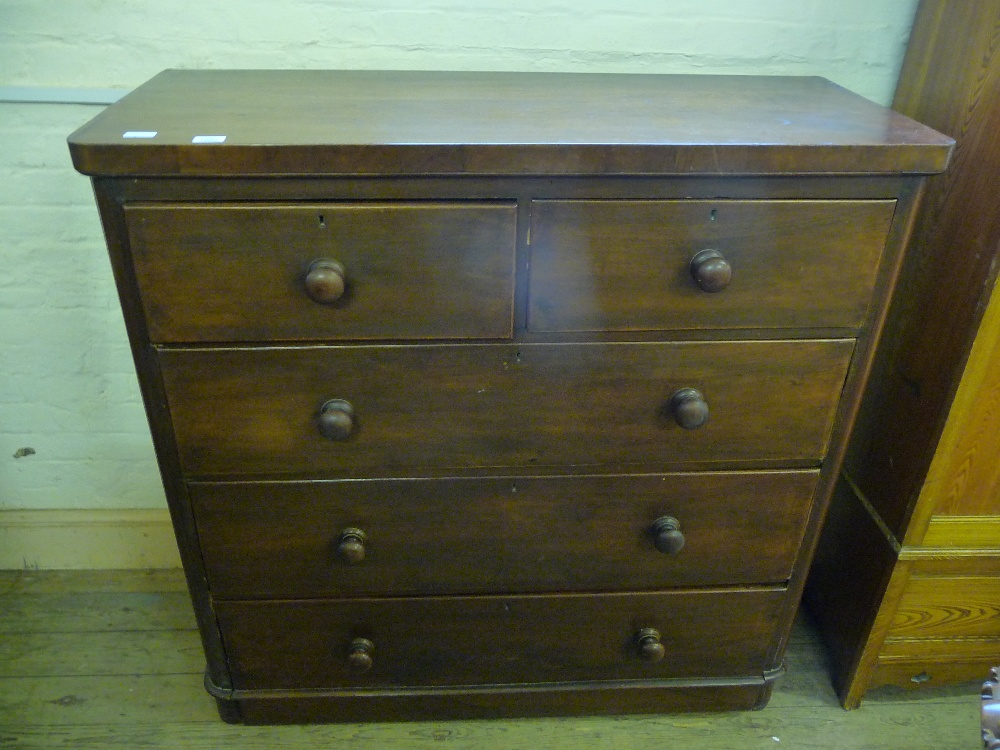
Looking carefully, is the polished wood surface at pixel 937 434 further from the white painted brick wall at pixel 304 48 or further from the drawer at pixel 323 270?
the drawer at pixel 323 270

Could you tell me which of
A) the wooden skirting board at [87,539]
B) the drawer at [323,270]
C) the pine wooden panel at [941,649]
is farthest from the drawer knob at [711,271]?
the wooden skirting board at [87,539]

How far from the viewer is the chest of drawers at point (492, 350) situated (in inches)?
33.4

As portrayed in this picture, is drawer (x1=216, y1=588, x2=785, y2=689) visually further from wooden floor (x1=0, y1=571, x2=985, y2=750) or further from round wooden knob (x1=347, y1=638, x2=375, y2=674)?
wooden floor (x1=0, y1=571, x2=985, y2=750)

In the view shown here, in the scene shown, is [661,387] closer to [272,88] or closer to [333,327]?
[333,327]

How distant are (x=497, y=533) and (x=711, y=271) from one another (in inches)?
18.9

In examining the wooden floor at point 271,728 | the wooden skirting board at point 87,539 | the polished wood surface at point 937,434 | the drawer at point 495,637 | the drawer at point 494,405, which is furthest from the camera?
the wooden skirting board at point 87,539

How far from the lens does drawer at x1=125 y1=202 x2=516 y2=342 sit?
852 millimetres

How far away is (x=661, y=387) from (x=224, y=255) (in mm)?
549

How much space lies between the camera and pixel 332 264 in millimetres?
870

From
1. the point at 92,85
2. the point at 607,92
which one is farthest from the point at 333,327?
the point at 92,85

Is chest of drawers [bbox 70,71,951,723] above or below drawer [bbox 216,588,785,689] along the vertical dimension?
above

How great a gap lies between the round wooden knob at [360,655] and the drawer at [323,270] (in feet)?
1.73

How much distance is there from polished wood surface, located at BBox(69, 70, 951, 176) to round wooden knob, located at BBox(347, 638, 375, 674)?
2.39ft

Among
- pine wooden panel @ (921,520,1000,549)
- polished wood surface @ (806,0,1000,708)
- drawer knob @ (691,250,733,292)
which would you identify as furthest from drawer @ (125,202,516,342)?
pine wooden panel @ (921,520,1000,549)
